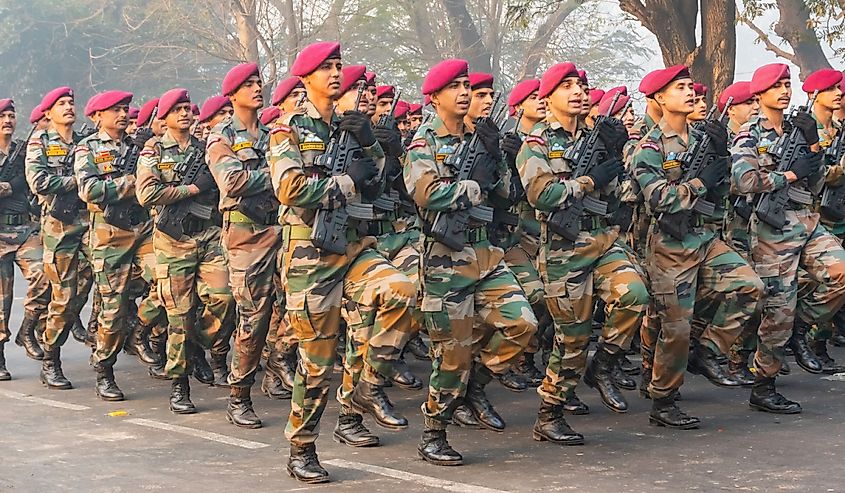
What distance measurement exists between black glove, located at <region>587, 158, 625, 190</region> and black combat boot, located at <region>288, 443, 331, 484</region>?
228 centimetres

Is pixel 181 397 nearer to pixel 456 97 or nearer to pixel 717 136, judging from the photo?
pixel 456 97

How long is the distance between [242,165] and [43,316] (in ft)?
13.6

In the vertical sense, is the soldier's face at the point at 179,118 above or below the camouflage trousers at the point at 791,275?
above

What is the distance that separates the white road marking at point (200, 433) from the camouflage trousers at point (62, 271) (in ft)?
6.30

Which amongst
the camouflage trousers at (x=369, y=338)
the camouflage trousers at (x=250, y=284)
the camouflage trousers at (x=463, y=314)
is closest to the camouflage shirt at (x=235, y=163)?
the camouflage trousers at (x=250, y=284)

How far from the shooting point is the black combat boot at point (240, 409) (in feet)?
29.6

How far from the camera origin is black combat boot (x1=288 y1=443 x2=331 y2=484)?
7.21 meters

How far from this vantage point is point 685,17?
18.2 m

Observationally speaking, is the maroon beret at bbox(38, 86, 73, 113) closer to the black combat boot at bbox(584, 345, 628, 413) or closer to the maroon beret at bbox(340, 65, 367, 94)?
the maroon beret at bbox(340, 65, 367, 94)

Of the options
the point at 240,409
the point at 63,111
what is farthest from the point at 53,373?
the point at 240,409

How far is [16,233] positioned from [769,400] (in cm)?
639

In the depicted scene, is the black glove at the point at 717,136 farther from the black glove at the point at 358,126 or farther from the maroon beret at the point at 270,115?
the maroon beret at the point at 270,115

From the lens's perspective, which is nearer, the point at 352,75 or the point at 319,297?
the point at 319,297

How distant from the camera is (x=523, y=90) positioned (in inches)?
436
